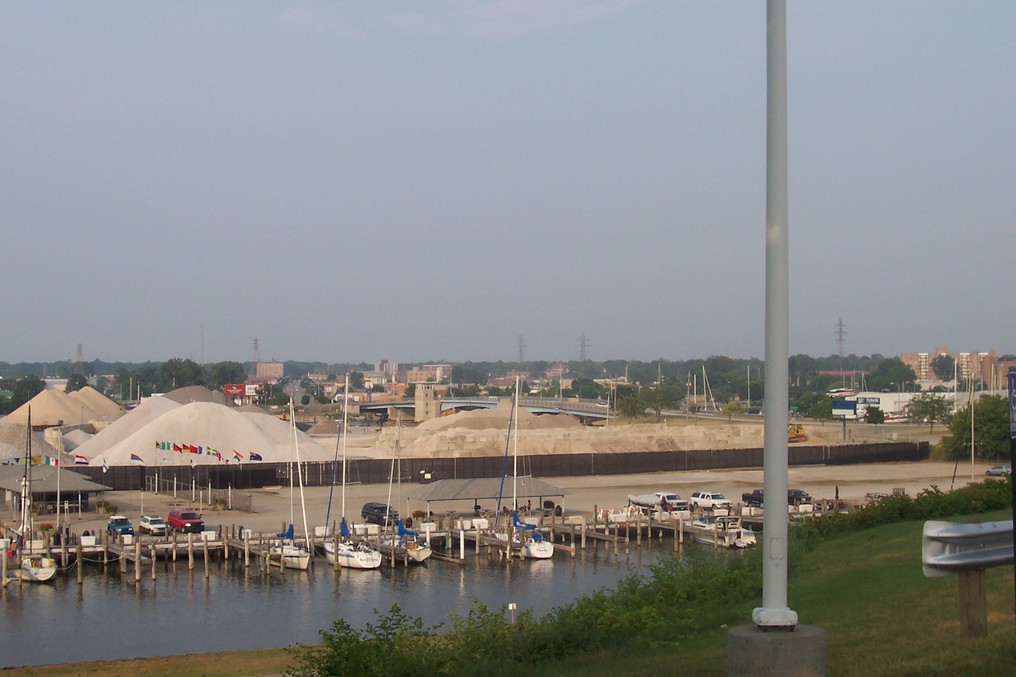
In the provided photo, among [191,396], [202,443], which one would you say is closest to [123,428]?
[202,443]

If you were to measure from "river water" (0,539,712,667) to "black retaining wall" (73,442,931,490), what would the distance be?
555 inches

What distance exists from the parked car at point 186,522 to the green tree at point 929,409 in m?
94.7

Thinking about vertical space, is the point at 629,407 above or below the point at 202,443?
below

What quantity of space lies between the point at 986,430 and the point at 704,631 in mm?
65908

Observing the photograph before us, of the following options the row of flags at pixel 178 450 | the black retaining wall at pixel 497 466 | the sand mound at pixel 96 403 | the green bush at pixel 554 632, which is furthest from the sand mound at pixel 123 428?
the green bush at pixel 554 632

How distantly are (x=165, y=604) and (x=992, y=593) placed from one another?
95.4 feet

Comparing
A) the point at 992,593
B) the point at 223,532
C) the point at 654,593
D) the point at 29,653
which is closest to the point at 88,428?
the point at 223,532

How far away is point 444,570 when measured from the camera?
42.5 meters

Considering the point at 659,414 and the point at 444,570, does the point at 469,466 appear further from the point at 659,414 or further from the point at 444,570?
the point at 659,414

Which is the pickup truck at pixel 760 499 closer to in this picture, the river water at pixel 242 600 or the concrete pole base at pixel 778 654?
the river water at pixel 242 600

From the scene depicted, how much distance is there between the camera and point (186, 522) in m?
47.8

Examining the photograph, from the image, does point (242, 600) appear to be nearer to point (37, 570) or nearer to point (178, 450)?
point (37, 570)

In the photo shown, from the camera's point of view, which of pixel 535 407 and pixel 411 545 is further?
pixel 535 407

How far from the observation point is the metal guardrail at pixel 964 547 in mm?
10109
